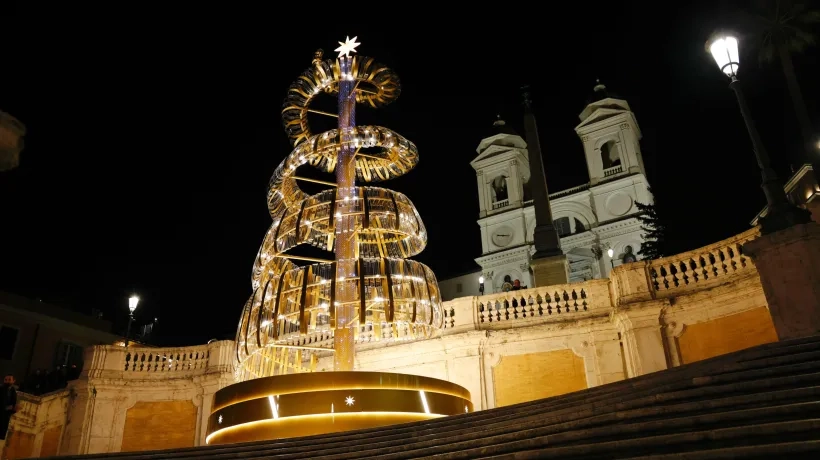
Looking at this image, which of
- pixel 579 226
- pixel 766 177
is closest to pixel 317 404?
pixel 766 177

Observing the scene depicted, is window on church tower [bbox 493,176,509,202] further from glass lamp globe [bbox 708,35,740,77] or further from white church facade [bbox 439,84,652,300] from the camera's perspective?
glass lamp globe [bbox 708,35,740,77]

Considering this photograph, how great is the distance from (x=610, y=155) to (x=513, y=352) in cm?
4010

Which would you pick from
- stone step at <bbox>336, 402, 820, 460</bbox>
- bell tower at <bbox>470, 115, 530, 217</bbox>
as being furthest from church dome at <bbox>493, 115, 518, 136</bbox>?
stone step at <bbox>336, 402, 820, 460</bbox>

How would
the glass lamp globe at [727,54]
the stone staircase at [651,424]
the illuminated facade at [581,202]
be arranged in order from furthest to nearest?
the illuminated facade at [581,202]
the glass lamp globe at [727,54]
the stone staircase at [651,424]

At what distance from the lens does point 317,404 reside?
11.6 m

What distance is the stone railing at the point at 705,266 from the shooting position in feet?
42.8

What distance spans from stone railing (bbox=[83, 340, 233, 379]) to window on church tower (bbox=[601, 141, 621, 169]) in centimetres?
4036

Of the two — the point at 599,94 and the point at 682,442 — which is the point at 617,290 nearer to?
the point at 682,442

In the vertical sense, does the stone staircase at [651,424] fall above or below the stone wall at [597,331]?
below

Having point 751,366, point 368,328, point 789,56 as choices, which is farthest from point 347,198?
point 789,56

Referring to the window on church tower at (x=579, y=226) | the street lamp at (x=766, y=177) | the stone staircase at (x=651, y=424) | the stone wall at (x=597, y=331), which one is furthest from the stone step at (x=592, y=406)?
the window on church tower at (x=579, y=226)

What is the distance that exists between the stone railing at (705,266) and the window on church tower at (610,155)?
37.9 metres

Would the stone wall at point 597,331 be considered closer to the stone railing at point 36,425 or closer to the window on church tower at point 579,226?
the stone railing at point 36,425

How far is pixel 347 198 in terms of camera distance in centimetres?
1480
